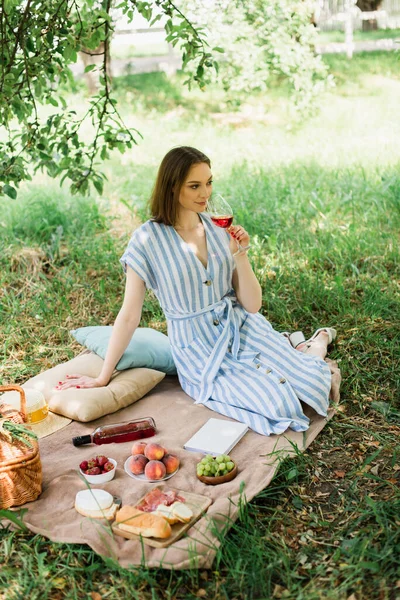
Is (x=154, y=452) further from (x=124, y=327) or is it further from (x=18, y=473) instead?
(x=124, y=327)

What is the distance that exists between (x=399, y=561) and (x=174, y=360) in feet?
6.98

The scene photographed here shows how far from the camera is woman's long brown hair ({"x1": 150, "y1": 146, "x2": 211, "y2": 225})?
13.4 ft

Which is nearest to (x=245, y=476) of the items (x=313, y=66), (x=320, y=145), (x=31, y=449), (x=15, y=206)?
(x=31, y=449)

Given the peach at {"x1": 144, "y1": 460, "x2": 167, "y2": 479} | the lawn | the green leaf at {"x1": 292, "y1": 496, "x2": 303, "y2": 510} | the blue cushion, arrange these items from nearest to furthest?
1. the lawn
2. the green leaf at {"x1": 292, "y1": 496, "x2": 303, "y2": 510}
3. the peach at {"x1": 144, "y1": 460, "x2": 167, "y2": 479}
4. the blue cushion

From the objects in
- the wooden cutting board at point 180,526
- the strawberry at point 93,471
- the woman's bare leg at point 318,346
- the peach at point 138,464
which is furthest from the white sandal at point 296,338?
the strawberry at point 93,471

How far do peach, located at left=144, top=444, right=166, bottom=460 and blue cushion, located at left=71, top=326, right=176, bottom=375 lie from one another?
95 centimetres

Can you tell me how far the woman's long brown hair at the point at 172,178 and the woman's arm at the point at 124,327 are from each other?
1.42 feet

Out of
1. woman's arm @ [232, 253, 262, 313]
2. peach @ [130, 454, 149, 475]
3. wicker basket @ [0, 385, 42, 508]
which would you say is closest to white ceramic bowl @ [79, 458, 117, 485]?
peach @ [130, 454, 149, 475]

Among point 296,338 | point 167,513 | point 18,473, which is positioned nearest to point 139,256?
point 296,338

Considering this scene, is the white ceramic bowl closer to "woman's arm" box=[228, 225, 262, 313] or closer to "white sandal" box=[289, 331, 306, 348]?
"woman's arm" box=[228, 225, 262, 313]

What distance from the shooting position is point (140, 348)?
4695 millimetres

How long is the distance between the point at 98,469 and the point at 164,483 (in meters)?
0.36

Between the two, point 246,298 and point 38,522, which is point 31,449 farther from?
point 246,298

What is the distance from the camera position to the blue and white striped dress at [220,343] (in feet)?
13.6
